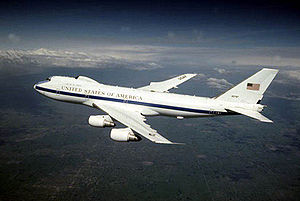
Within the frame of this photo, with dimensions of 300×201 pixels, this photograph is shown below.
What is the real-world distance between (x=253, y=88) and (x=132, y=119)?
2334cm

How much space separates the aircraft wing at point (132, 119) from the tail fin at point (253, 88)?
18037 millimetres

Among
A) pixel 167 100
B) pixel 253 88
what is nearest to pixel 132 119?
pixel 167 100

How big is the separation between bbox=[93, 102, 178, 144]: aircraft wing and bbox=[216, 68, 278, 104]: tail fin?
1804 cm

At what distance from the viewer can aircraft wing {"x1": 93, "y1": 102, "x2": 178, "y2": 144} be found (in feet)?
71.1

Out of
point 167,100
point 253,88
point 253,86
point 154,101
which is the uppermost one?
point 253,86

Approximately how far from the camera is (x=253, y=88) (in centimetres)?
3338

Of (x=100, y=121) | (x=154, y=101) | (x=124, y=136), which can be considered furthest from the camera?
(x=154, y=101)

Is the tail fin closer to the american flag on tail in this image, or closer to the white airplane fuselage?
the american flag on tail

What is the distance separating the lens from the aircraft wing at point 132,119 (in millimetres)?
21661

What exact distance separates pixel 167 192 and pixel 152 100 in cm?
17499

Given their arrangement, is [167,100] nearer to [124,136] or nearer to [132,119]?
[132,119]

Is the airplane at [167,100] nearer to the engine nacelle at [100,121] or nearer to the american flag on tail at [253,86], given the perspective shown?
the american flag on tail at [253,86]

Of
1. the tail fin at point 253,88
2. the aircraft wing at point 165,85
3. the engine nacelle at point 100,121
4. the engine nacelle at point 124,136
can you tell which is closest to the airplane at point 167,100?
the tail fin at point 253,88

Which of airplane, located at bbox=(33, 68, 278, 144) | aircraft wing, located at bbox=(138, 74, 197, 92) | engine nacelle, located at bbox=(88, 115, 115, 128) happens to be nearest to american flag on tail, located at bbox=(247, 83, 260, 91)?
airplane, located at bbox=(33, 68, 278, 144)
